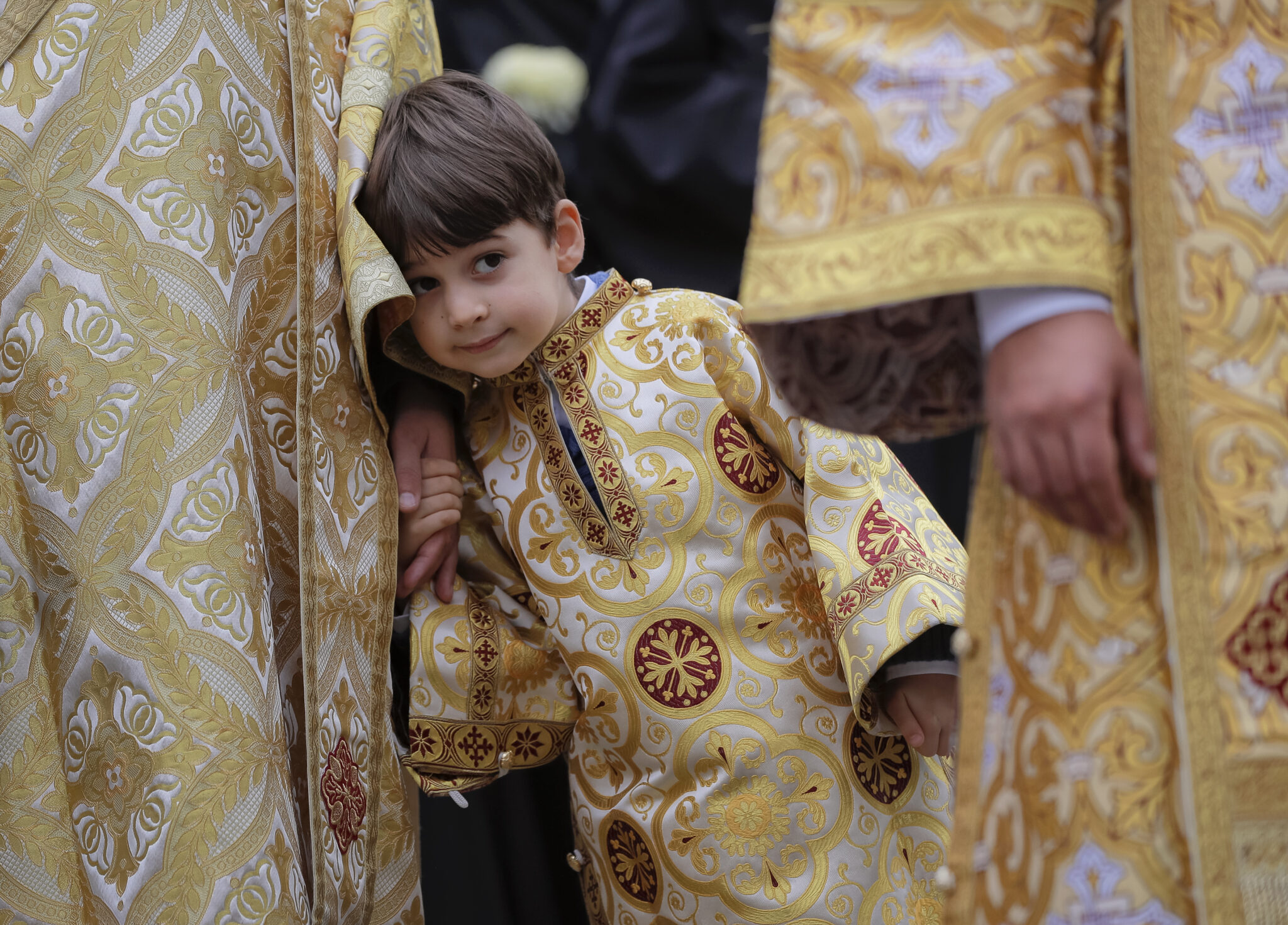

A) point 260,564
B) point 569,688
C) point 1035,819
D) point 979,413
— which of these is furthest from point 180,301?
point 1035,819

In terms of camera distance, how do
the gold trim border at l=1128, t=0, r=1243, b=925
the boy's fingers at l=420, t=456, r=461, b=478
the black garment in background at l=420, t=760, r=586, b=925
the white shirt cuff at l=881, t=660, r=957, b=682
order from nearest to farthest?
1. the gold trim border at l=1128, t=0, r=1243, b=925
2. the white shirt cuff at l=881, t=660, r=957, b=682
3. the boy's fingers at l=420, t=456, r=461, b=478
4. the black garment in background at l=420, t=760, r=586, b=925

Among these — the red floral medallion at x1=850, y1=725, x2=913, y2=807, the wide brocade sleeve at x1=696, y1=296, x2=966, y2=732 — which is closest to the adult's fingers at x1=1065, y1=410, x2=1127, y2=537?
the wide brocade sleeve at x1=696, y1=296, x2=966, y2=732

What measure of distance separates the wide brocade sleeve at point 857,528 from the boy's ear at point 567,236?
18cm

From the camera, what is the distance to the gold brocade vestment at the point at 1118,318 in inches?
24.2

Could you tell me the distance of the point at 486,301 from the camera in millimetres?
1277

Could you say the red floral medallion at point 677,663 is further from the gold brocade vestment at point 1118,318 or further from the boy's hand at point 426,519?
the gold brocade vestment at point 1118,318

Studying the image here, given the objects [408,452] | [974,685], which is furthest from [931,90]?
[408,452]

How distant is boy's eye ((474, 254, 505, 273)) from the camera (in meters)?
1.30

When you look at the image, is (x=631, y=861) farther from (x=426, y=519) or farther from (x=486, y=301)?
(x=486, y=301)

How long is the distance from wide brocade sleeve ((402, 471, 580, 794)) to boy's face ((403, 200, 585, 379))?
19 cm

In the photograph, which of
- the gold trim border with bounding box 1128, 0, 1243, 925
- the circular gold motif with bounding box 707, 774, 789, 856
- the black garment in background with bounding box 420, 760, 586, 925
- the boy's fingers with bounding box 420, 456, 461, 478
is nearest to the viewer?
the gold trim border with bounding box 1128, 0, 1243, 925

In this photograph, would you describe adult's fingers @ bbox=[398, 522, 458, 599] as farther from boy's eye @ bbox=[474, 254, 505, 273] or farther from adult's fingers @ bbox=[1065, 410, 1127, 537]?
adult's fingers @ bbox=[1065, 410, 1127, 537]

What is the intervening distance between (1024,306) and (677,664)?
71 cm

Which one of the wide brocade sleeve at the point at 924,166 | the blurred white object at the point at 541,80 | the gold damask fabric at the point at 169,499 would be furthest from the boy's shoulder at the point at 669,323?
the blurred white object at the point at 541,80
